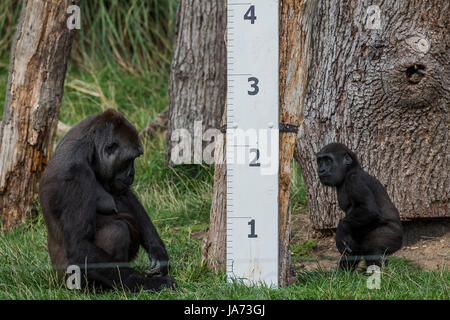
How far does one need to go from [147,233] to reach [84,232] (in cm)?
62

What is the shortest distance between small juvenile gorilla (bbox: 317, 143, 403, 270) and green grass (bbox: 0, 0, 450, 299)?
20 centimetres

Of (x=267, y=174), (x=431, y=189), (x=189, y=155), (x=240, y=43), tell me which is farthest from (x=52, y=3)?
(x=431, y=189)

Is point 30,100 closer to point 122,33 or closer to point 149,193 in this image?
point 149,193

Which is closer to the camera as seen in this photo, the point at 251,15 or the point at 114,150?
the point at 251,15

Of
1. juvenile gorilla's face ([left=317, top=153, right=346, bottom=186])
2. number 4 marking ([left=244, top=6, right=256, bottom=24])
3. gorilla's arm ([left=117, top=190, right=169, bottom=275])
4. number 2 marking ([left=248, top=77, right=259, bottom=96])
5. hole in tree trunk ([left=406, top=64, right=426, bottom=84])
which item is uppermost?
number 4 marking ([left=244, top=6, right=256, bottom=24])

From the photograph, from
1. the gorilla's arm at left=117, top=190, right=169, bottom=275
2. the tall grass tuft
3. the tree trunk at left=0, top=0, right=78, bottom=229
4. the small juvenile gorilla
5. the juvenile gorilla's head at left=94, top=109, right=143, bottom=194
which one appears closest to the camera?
the juvenile gorilla's head at left=94, top=109, right=143, bottom=194

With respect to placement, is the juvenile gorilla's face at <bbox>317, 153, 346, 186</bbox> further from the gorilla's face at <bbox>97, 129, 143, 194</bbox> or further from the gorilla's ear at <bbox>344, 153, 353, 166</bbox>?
the gorilla's face at <bbox>97, 129, 143, 194</bbox>

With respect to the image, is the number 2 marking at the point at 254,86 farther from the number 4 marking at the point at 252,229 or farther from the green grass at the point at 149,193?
the green grass at the point at 149,193

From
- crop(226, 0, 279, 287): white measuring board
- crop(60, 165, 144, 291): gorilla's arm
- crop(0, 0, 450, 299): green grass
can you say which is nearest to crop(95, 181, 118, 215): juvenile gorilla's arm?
crop(60, 165, 144, 291): gorilla's arm

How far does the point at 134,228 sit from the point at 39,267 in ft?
2.12

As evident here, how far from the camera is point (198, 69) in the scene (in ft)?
23.2

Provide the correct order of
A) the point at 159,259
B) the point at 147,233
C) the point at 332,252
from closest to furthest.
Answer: the point at 159,259
the point at 147,233
the point at 332,252

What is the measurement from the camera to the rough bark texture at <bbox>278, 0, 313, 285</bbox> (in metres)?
3.98

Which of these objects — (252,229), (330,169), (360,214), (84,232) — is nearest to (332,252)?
(360,214)
